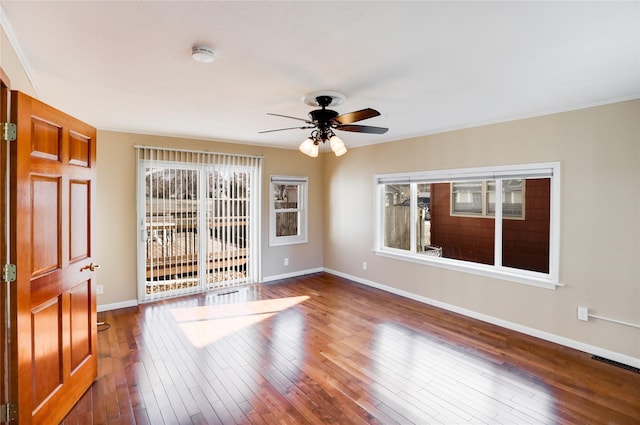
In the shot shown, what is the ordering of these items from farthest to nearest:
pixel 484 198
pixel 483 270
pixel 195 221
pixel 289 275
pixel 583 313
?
1. pixel 289 275
2. pixel 195 221
3. pixel 484 198
4. pixel 483 270
5. pixel 583 313

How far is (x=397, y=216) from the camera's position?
5254mm

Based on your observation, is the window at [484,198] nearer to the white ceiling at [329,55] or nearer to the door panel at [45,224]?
the white ceiling at [329,55]

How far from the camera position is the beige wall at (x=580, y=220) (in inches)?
116

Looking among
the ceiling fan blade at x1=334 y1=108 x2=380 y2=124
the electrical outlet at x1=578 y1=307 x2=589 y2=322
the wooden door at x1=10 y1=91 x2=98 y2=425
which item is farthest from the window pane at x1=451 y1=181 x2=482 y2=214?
the wooden door at x1=10 y1=91 x2=98 y2=425

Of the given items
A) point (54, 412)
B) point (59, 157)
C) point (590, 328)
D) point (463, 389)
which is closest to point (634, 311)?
point (590, 328)

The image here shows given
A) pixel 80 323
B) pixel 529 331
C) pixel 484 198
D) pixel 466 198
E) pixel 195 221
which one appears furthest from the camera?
pixel 195 221

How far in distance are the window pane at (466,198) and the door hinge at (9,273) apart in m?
4.56

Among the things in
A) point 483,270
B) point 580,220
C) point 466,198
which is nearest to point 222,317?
point 483,270

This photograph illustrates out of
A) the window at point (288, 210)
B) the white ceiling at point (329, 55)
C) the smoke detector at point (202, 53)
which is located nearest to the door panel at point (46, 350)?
the white ceiling at point (329, 55)

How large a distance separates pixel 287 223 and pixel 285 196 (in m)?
0.51

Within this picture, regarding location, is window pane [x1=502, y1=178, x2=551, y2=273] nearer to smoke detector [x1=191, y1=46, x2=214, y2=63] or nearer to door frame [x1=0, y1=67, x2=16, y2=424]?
smoke detector [x1=191, y1=46, x2=214, y2=63]

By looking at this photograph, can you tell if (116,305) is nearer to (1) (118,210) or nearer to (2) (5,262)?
(1) (118,210)

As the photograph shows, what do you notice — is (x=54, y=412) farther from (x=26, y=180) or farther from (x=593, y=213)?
(x=593, y=213)

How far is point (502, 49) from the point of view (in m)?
2.04
